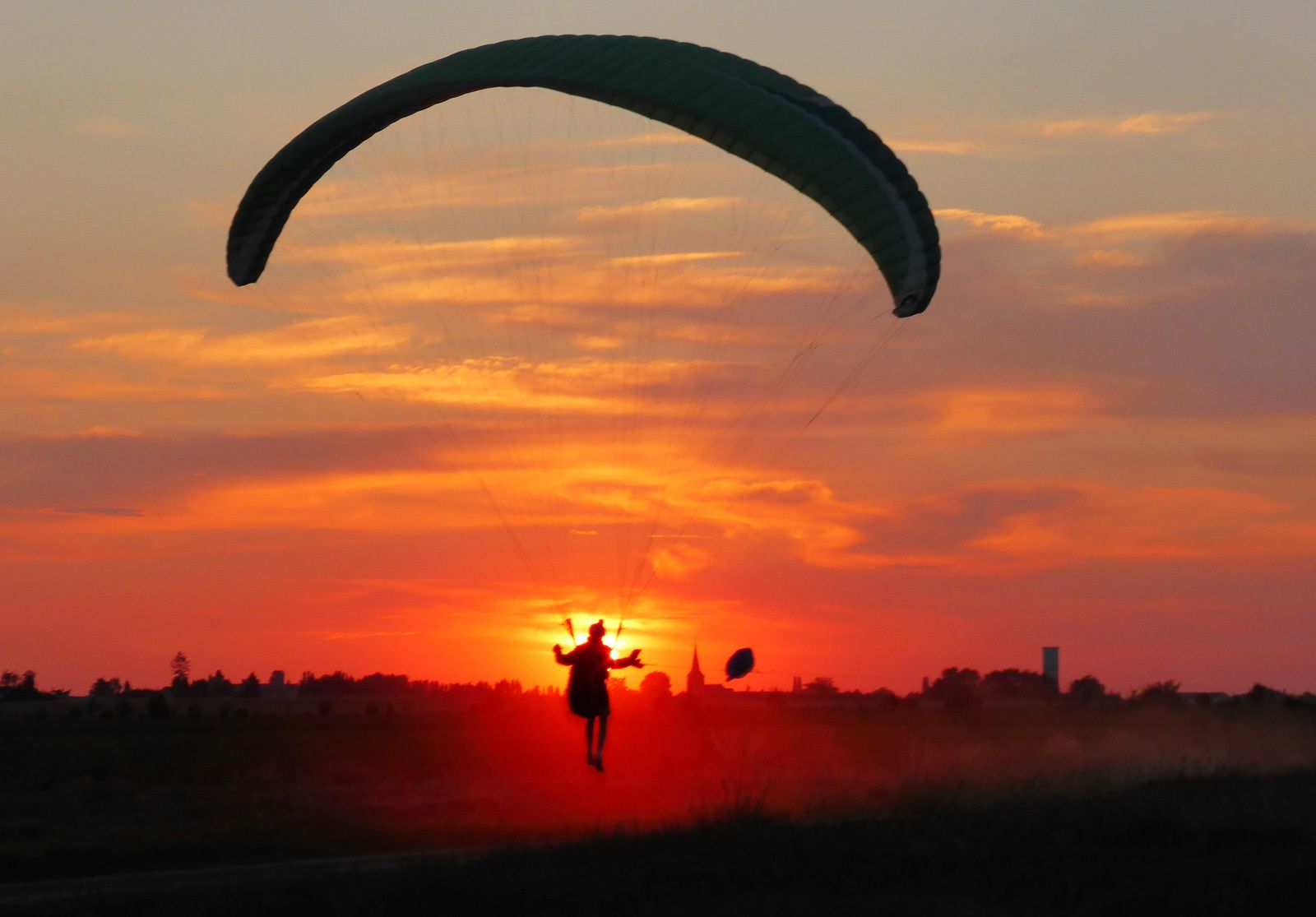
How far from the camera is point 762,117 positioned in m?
15.6

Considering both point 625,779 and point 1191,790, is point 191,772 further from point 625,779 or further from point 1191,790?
point 1191,790

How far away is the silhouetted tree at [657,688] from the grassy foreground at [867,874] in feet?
112

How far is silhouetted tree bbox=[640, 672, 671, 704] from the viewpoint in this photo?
52.2 metres

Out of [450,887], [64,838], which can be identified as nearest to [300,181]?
[450,887]

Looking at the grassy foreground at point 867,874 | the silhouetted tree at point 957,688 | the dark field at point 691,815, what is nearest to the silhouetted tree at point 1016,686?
the silhouetted tree at point 957,688

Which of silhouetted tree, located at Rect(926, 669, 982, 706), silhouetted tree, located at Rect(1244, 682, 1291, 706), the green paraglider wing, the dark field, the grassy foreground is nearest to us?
the grassy foreground

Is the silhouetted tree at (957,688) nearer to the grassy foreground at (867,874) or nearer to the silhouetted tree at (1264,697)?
the silhouetted tree at (1264,697)

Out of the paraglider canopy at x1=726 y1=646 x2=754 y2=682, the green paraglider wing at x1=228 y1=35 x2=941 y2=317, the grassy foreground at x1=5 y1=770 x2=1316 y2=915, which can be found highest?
Answer: the green paraglider wing at x1=228 y1=35 x2=941 y2=317

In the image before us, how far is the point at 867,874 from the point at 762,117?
740 centimetres

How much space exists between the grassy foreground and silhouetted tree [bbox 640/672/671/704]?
1342 inches

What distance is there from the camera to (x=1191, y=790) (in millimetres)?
20797

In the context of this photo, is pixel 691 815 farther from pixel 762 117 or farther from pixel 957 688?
pixel 957 688

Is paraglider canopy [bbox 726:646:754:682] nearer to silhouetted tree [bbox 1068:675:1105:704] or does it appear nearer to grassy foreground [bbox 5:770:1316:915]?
grassy foreground [bbox 5:770:1316:915]

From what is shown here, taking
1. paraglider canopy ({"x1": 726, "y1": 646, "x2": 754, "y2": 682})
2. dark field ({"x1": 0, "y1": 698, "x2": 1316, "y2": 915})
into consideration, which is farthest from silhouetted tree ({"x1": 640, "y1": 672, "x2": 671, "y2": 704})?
paraglider canopy ({"x1": 726, "y1": 646, "x2": 754, "y2": 682})
